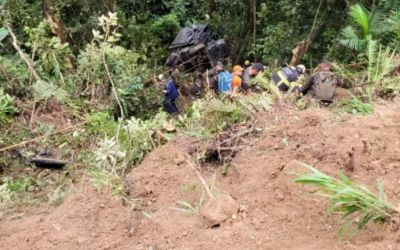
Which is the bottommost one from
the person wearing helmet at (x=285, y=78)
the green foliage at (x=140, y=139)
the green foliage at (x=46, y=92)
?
the green foliage at (x=46, y=92)

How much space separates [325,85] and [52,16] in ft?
15.5

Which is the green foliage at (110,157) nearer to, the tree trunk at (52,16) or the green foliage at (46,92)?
the green foliage at (46,92)

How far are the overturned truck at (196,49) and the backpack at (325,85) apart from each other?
384 cm

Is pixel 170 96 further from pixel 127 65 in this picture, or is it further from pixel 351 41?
pixel 351 41

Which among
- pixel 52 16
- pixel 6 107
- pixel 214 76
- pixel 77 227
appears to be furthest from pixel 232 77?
pixel 77 227

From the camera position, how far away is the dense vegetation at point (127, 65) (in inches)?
199

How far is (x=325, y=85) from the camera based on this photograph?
705 centimetres

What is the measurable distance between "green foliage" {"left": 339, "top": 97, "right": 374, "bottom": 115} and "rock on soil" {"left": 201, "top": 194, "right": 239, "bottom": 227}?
5.33ft

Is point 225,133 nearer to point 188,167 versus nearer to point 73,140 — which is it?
point 188,167

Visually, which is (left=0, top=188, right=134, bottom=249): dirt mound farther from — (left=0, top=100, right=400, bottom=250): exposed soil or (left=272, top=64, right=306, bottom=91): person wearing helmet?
(left=272, top=64, right=306, bottom=91): person wearing helmet

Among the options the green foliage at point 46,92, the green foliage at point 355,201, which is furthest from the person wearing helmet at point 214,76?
the green foliage at point 355,201

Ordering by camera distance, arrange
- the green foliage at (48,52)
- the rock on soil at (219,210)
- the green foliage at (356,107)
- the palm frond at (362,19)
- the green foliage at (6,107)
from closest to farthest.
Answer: the rock on soil at (219,210)
the green foliage at (356,107)
the green foliage at (6,107)
the green foliage at (48,52)
the palm frond at (362,19)

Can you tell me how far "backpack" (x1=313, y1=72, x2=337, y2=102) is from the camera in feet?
22.5

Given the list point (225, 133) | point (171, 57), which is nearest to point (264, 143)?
point (225, 133)
